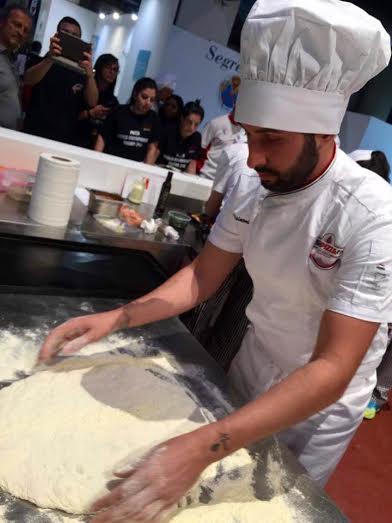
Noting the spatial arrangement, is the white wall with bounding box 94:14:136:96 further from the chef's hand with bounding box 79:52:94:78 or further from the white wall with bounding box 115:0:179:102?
the chef's hand with bounding box 79:52:94:78

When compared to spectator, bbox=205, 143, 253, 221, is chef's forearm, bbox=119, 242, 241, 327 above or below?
below

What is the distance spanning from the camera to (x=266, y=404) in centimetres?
89

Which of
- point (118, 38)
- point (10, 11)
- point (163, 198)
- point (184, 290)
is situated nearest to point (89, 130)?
point (10, 11)

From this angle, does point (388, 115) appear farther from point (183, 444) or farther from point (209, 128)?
point (183, 444)

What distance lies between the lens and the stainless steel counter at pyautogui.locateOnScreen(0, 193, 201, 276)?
6.34 ft

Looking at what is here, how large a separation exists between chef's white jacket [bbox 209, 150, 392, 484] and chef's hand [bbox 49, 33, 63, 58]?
2335mm

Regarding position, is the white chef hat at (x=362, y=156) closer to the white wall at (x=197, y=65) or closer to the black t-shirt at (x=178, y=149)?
the black t-shirt at (x=178, y=149)

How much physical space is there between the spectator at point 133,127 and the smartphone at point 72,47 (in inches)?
19.5

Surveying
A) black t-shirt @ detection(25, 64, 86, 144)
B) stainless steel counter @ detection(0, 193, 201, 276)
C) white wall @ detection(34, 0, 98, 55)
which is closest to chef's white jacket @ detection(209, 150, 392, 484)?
stainless steel counter @ detection(0, 193, 201, 276)

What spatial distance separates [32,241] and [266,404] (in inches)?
54.6

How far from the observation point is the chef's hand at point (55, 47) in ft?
9.86

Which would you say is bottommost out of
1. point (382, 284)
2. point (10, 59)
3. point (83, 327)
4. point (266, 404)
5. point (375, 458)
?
point (375, 458)

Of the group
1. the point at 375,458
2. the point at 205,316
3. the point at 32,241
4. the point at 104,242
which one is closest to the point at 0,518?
the point at 32,241

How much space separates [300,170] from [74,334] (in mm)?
720
